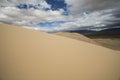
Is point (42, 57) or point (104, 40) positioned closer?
point (42, 57)

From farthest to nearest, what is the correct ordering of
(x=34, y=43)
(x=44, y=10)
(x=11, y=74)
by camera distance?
(x=44, y=10)
(x=34, y=43)
(x=11, y=74)

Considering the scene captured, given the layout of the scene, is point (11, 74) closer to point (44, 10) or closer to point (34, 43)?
point (34, 43)

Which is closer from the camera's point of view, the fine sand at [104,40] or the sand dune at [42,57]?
the sand dune at [42,57]

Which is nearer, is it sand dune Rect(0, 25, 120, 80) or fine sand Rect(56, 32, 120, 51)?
sand dune Rect(0, 25, 120, 80)

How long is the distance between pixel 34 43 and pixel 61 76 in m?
0.64

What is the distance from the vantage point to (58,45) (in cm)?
184

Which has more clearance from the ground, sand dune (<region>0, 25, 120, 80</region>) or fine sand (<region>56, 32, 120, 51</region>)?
sand dune (<region>0, 25, 120, 80</region>)

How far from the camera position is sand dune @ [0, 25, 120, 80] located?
1438mm

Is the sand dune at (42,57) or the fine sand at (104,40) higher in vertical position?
the sand dune at (42,57)

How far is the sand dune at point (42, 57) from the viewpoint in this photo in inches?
56.6

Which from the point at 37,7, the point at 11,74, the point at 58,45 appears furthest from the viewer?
the point at 37,7

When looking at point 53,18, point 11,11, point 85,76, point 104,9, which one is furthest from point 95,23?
point 85,76

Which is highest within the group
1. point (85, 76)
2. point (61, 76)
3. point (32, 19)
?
point (32, 19)

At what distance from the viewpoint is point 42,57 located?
5.39 feet
